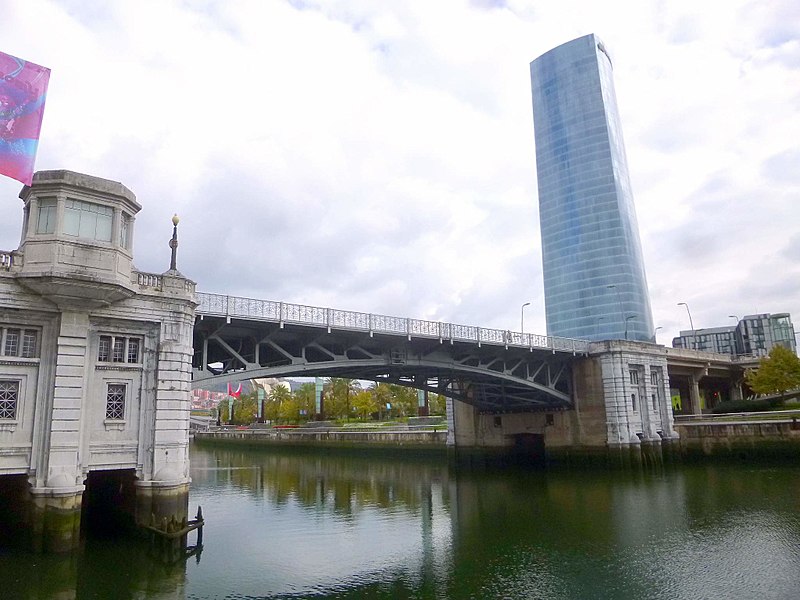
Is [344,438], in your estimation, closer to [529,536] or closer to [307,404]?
[307,404]

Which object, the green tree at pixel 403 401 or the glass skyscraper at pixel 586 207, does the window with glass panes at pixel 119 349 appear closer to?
the green tree at pixel 403 401

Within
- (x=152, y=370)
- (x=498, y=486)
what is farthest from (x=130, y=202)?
(x=498, y=486)

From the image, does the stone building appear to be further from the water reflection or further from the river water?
the water reflection

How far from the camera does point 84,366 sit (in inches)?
1008

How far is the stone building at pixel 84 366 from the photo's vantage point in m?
24.2

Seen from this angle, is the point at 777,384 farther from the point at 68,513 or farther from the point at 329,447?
the point at 68,513

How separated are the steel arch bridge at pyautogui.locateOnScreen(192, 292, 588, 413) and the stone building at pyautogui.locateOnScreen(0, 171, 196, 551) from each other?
6013 mm

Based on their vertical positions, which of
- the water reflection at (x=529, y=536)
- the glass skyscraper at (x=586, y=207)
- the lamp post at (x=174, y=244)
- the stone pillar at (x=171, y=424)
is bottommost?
the water reflection at (x=529, y=536)

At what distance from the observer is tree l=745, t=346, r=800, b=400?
2729 inches

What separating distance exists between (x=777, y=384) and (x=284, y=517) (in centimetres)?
6168

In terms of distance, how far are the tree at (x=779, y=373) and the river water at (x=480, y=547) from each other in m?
23.9

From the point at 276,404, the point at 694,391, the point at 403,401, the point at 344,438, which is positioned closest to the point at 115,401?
the point at 344,438

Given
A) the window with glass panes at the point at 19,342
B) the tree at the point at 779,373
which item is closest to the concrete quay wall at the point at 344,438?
the tree at the point at 779,373

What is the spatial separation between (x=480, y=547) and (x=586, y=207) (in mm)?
136366
